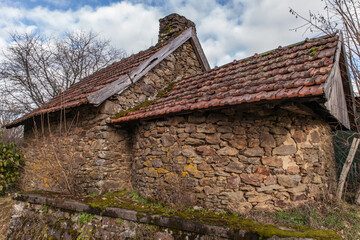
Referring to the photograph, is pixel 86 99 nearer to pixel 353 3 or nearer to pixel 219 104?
pixel 219 104

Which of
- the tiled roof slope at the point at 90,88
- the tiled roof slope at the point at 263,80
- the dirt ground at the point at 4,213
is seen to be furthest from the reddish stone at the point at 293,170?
the dirt ground at the point at 4,213

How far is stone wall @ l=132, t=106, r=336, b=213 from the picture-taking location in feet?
12.2

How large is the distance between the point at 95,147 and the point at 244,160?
3279 mm

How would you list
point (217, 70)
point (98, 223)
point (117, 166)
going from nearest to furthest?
point (98, 223)
point (117, 166)
point (217, 70)

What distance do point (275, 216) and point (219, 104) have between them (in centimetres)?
193

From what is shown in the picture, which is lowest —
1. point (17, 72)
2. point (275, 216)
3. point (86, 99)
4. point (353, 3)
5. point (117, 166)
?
point (275, 216)

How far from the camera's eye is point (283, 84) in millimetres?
3387

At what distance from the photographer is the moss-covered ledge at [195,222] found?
2.40 m

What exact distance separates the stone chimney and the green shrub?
19.3 feet

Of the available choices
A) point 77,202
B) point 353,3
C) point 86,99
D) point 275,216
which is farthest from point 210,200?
point 353,3

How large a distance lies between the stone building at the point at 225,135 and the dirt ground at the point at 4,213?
1.01 m

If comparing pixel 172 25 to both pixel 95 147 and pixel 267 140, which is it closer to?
pixel 95 147

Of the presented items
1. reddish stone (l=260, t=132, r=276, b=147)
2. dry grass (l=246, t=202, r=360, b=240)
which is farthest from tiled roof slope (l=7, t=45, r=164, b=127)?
dry grass (l=246, t=202, r=360, b=240)

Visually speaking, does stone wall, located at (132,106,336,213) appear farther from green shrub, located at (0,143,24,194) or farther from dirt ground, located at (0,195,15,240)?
green shrub, located at (0,143,24,194)
